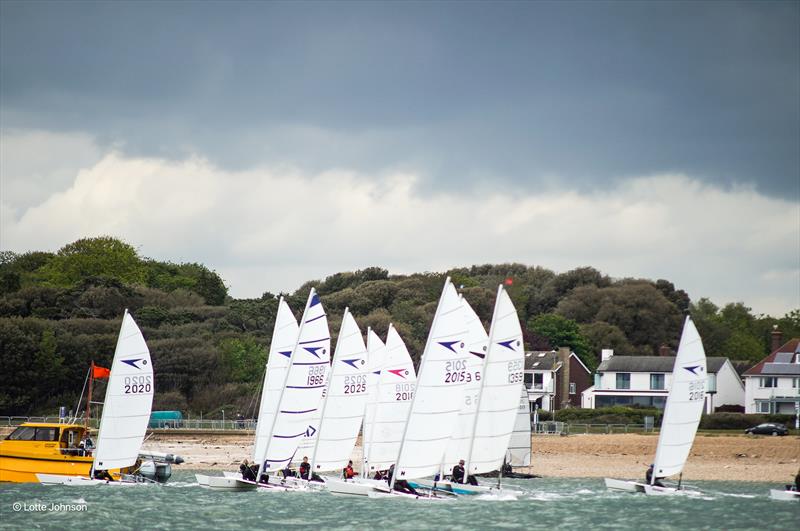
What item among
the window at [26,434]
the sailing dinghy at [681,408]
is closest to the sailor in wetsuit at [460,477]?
the sailing dinghy at [681,408]

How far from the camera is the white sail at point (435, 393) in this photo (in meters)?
37.2

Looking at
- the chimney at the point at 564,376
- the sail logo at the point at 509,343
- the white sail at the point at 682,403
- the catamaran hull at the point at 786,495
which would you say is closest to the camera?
the catamaran hull at the point at 786,495

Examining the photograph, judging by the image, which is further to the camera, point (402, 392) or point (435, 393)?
point (402, 392)

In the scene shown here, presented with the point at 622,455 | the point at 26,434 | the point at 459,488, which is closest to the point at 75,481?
the point at 26,434

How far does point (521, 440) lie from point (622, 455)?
44.7 ft

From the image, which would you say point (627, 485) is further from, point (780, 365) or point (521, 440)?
point (780, 365)

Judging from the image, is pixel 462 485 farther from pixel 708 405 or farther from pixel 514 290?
pixel 514 290

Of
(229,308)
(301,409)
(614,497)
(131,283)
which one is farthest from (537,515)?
(131,283)

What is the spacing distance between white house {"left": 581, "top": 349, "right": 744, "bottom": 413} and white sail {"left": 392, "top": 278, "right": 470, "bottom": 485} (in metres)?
53.7

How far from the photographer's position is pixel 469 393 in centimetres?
4028

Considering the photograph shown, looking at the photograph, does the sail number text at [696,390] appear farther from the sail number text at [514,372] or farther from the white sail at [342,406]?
the white sail at [342,406]

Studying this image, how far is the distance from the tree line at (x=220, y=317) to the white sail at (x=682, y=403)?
39.0 m

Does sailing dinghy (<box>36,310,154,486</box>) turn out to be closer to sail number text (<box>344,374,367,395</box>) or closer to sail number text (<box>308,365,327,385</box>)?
sail number text (<box>308,365,327,385</box>)

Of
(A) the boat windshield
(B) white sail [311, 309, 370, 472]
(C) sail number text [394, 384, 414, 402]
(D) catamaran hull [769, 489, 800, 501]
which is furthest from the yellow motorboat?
(D) catamaran hull [769, 489, 800, 501]
